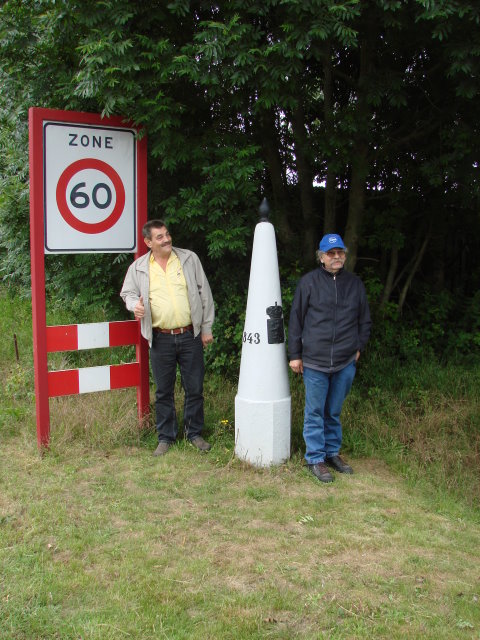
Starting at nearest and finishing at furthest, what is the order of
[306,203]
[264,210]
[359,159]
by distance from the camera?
1. [264,210]
2. [359,159]
3. [306,203]

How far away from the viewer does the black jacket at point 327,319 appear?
4.82 meters

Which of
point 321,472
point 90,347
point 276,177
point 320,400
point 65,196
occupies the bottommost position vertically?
point 321,472

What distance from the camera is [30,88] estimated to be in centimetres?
605

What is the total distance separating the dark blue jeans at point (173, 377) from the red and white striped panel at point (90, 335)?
0.42m

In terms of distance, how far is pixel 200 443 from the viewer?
5352 millimetres

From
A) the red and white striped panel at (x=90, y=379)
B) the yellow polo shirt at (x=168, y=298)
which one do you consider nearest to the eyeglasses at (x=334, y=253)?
the yellow polo shirt at (x=168, y=298)

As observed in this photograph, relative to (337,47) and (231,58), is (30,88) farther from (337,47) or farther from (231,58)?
(337,47)

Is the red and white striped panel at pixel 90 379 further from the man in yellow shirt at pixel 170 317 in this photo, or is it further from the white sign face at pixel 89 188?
the white sign face at pixel 89 188

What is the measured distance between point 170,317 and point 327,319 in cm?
125

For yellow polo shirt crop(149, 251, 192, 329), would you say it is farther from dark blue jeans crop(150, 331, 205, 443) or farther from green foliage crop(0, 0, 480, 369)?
green foliage crop(0, 0, 480, 369)

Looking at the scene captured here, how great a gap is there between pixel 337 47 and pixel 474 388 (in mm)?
3651

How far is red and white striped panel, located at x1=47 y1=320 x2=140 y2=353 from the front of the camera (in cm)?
529

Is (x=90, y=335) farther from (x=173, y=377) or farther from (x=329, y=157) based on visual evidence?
(x=329, y=157)

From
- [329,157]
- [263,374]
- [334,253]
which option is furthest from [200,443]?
[329,157]
